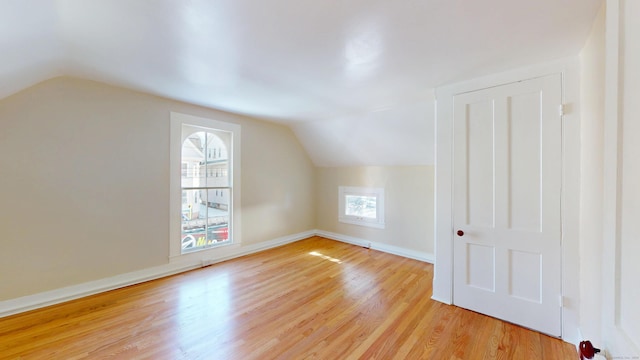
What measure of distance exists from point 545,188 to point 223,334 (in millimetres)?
2917

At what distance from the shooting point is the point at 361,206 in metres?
4.65

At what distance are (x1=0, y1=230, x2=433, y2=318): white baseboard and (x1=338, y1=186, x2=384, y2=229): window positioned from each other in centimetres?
36

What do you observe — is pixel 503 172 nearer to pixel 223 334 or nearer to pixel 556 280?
pixel 556 280

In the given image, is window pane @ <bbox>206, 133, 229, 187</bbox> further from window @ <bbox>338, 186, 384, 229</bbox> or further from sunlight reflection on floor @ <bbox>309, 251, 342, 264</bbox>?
window @ <bbox>338, 186, 384, 229</bbox>

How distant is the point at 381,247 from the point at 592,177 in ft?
9.77

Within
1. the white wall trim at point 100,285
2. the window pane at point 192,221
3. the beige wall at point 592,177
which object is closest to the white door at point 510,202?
the beige wall at point 592,177

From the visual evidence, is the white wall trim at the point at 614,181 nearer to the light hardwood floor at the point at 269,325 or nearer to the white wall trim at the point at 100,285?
the light hardwood floor at the point at 269,325

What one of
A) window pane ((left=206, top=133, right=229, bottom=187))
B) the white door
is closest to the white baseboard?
window pane ((left=206, top=133, right=229, bottom=187))

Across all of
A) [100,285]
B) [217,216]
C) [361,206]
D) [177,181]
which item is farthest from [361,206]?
[100,285]

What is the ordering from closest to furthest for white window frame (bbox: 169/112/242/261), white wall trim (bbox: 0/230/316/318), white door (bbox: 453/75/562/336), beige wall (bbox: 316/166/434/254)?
white door (bbox: 453/75/562/336), white wall trim (bbox: 0/230/316/318), white window frame (bbox: 169/112/242/261), beige wall (bbox: 316/166/434/254)

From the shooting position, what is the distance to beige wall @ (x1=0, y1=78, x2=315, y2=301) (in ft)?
7.39

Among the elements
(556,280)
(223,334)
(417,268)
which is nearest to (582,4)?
(556,280)

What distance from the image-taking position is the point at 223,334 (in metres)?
2.00

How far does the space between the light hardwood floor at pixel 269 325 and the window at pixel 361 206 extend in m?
1.43
